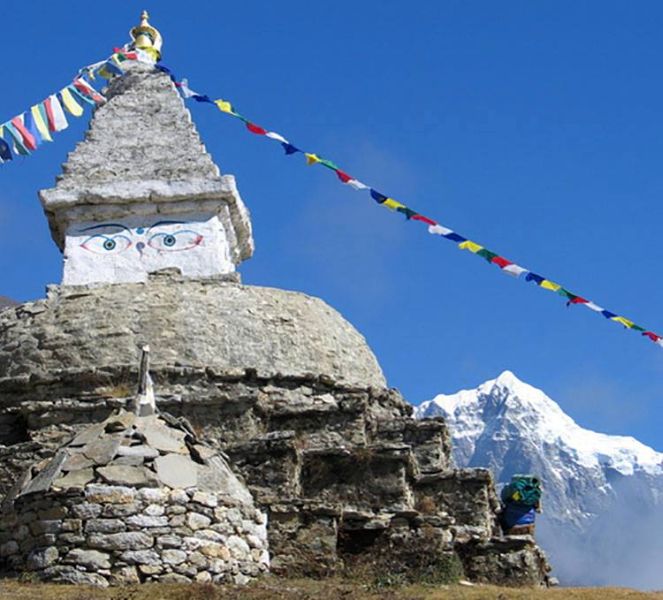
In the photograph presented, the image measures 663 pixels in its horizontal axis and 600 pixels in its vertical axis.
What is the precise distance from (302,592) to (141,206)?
9.58 metres

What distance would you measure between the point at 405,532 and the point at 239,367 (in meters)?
3.68

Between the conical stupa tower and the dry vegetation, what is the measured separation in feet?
25.5

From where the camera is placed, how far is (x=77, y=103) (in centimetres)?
2067

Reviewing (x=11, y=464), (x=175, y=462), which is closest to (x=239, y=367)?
(x=11, y=464)

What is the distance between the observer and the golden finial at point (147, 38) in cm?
2205

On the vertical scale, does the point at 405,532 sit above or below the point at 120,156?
below

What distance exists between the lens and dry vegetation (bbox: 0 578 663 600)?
8789 mm

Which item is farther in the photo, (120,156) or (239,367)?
→ (120,156)

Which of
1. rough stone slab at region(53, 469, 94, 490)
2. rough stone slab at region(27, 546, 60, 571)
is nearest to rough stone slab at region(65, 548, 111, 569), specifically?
rough stone slab at region(27, 546, 60, 571)

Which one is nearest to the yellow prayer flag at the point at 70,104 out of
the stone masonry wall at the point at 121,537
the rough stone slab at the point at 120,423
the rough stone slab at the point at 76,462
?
the rough stone slab at the point at 120,423

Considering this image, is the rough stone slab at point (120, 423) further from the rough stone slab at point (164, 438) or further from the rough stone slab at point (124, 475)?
the rough stone slab at point (124, 475)

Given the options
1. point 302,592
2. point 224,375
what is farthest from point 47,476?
point 224,375

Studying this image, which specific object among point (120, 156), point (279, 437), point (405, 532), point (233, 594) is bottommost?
point (233, 594)

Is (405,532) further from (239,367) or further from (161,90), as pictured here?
(161,90)
